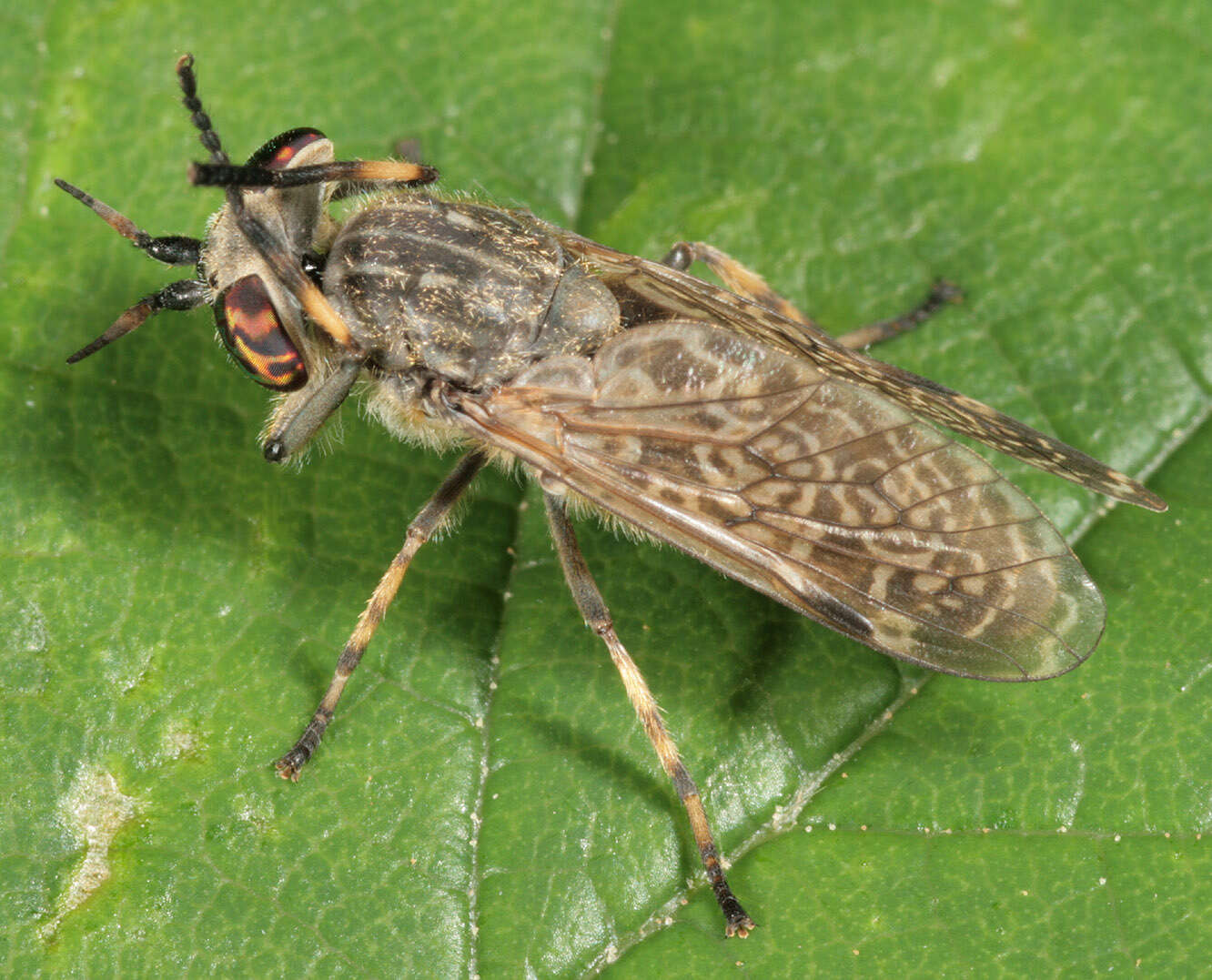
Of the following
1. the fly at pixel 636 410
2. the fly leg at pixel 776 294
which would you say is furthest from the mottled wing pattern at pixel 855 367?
the fly leg at pixel 776 294

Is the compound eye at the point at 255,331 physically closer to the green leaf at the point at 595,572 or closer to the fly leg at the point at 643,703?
the green leaf at the point at 595,572

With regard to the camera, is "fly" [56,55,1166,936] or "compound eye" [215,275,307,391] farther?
"compound eye" [215,275,307,391]

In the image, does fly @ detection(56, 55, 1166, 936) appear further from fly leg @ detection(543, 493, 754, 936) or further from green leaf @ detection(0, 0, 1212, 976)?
green leaf @ detection(0, 0, 1212, 976)

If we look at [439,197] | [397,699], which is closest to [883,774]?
[397,699]

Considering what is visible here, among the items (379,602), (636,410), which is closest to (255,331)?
(379,602)

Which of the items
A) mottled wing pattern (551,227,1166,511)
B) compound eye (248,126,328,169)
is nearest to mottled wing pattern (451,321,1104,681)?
mottled wing pattern (551,227,1166,511)

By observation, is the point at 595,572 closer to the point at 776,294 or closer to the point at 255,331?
the point at 776,294
